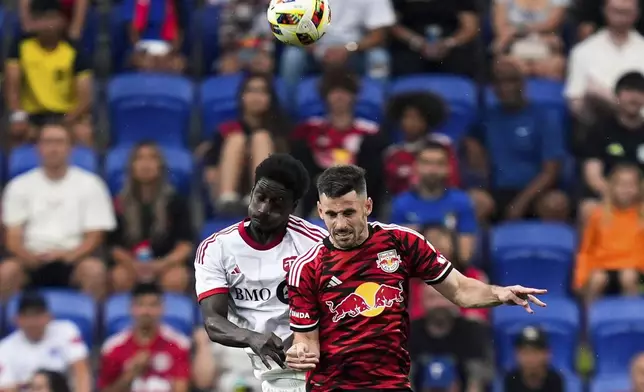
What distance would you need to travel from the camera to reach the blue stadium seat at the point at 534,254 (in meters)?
12.0

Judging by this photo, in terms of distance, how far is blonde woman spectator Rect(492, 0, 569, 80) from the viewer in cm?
1318

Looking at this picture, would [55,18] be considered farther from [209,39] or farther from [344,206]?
[344,206]

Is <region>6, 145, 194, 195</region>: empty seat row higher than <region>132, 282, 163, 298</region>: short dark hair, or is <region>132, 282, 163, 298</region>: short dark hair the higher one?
<region>6, 145, 194, 195</region>: empty seat row

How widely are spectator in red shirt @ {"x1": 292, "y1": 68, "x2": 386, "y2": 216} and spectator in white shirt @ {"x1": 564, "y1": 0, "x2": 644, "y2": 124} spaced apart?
1808 mm

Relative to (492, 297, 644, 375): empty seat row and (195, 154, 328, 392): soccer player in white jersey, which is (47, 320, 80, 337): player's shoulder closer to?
(492, 297, 644, 375): empty seat row

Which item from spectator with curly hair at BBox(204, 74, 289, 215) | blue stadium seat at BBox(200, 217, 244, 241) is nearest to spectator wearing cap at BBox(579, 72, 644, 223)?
spectator with curly hair at BBox(204, 74, 289, 215)

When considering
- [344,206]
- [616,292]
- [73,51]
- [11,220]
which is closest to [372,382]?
[344,206]

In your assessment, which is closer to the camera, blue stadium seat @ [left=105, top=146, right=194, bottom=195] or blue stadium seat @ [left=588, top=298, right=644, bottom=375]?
blue stadium seat @ [left=588, top=298, right=644, bottom=375]

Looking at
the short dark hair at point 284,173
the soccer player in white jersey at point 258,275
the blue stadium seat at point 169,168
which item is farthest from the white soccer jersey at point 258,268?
the blue stadium seat at point 169,168

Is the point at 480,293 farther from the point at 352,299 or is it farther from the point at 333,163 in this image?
the point at 333,163

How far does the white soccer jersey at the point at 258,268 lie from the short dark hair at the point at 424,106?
4.72 metres

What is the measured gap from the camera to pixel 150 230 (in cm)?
1212

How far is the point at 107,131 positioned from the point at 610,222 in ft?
14.6

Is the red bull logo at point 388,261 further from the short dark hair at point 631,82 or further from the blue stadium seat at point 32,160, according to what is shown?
the blue stadium seat at point 32,160
